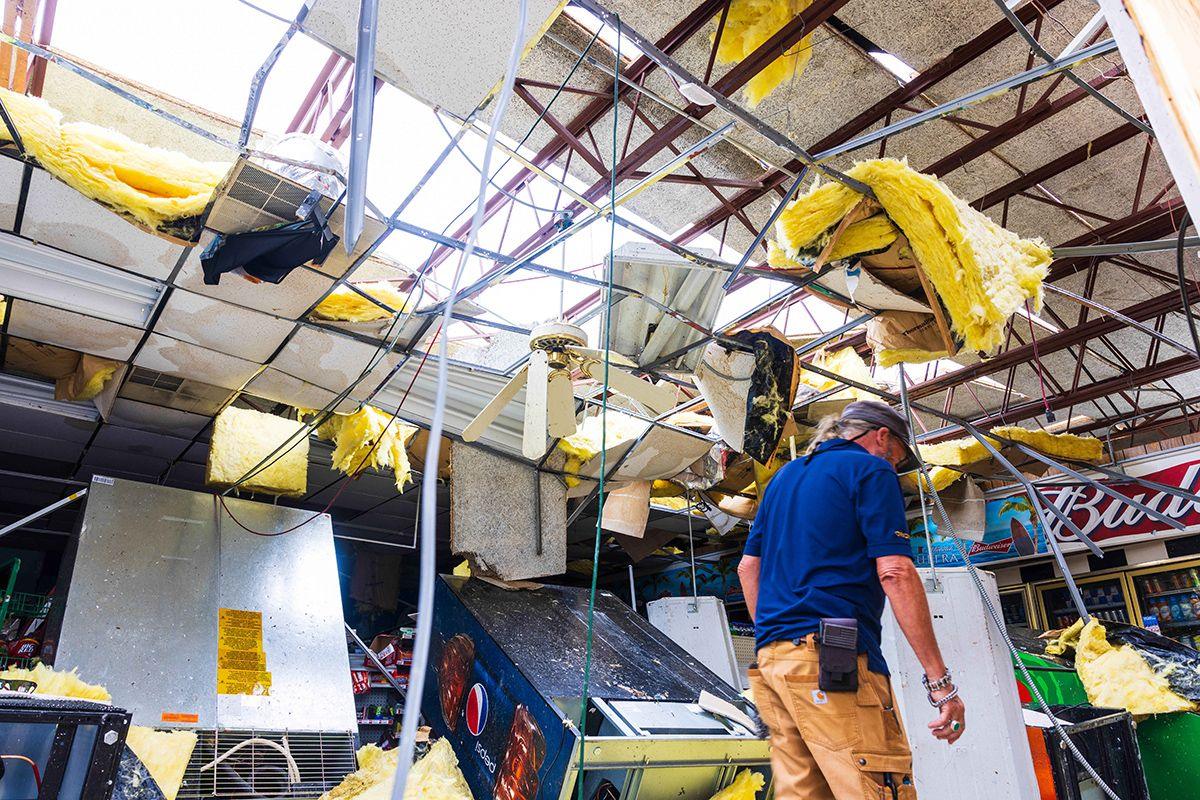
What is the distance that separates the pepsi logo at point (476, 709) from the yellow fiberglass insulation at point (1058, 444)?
5418 millimetres

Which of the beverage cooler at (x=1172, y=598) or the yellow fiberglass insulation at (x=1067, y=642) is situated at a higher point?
the beverage cooler at (x=1172, y=598)

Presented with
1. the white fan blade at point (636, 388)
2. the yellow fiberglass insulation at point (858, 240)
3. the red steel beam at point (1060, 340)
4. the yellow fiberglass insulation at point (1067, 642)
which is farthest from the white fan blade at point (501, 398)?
the yellow fiberglass insulation at point (1067, 642)

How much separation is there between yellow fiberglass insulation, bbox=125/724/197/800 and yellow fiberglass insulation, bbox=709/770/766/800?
9.73 ft

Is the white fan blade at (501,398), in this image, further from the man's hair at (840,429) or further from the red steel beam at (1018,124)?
the red steel beam at (1018,124)

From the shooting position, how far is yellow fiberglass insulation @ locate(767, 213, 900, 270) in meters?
3.96

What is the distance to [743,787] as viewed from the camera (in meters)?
4.22

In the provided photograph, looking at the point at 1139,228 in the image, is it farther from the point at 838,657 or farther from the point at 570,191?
the point at 838,657

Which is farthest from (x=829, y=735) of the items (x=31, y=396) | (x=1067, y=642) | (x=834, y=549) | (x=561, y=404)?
(x=1067, y=642)

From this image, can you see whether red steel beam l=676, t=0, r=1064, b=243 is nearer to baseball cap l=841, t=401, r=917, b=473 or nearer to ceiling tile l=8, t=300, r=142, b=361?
baseball cap l=841, t=401, r=917, b=473

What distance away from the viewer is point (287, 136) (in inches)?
143

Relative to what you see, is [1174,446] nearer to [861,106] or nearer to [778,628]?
[861,106]

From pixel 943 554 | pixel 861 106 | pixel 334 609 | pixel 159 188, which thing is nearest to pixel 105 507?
pixel 334 609

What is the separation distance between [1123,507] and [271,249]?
983 centimetres

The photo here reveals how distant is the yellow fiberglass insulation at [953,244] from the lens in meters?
3.63
